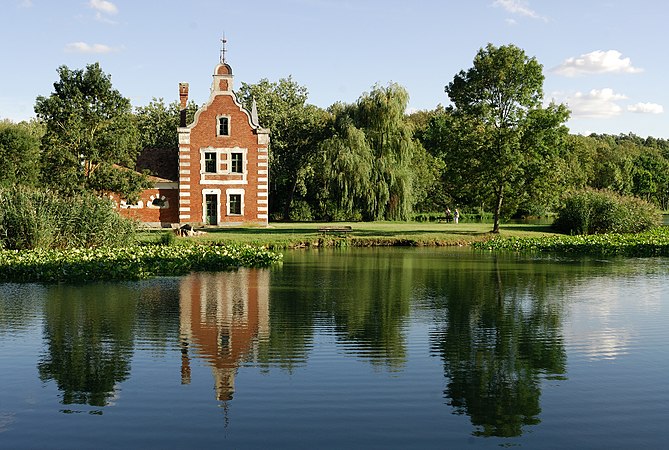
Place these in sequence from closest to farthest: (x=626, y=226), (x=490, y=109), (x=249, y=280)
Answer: (x=249, y=280) < (x=490, y=109) < (x=626, y=226)

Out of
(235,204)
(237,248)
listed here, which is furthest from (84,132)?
(235,204)

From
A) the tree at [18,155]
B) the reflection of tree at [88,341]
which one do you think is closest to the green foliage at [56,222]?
the reflection of tree at [88,341]

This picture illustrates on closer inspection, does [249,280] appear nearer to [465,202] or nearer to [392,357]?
[392,357]

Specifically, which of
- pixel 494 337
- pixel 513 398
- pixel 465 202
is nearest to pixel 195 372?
pixel 513 398

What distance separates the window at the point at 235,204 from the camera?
45031 mm

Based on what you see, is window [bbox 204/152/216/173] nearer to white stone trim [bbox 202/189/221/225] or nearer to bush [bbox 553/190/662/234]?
white stone trim [bbox 202/189/221/225]

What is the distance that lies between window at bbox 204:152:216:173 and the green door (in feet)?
5.04

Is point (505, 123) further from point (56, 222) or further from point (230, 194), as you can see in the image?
point (56, 222)

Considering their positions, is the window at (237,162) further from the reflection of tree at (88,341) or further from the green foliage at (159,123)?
the reflection of tree at (88,341)

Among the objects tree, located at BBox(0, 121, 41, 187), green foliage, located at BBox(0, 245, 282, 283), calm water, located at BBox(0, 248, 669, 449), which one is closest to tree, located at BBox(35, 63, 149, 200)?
green foliage, located at BBox(0, 245, 282, 283)

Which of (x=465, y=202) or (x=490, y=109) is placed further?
(x=465, y=202)

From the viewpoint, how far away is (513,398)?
936 centimetres

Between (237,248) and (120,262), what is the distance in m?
5.97

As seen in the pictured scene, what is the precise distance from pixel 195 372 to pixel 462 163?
98.6ft
